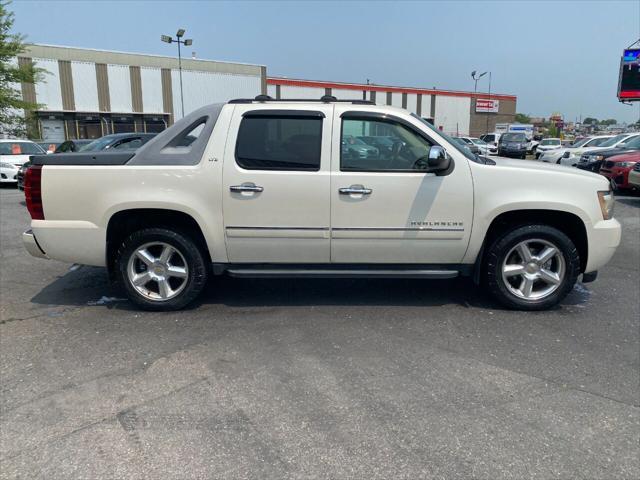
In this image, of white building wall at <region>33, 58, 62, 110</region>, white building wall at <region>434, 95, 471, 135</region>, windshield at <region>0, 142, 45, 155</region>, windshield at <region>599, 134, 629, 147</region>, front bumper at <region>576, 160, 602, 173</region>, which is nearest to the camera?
front bumper at <region>576, 160, 602, 173</region>

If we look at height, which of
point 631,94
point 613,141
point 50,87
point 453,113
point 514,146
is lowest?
point 514,146

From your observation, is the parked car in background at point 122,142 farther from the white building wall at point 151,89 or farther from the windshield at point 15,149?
the white building wall at point 151,89

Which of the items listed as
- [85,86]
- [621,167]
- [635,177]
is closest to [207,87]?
[85,86]

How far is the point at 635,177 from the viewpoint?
12.4 meters

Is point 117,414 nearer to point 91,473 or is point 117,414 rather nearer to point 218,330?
point 91,473

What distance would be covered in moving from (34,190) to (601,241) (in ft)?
16.7

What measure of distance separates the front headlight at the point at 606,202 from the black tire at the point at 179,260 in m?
3.65

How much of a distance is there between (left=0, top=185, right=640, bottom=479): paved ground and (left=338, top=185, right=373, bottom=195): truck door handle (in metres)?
1.11

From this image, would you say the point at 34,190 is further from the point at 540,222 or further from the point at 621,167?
the point at 621,167

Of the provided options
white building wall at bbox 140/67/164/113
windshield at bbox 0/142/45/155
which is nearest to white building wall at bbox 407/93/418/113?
white building wall at bbox 140/67/164/113

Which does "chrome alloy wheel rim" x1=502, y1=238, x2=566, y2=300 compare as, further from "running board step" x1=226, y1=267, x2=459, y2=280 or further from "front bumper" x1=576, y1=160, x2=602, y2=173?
"front bumper" x1=576, y1=160, x2=602, y2=173

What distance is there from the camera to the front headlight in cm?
471

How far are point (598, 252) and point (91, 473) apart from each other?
4.37 m

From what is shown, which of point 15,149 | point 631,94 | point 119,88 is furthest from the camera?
point 119,88
